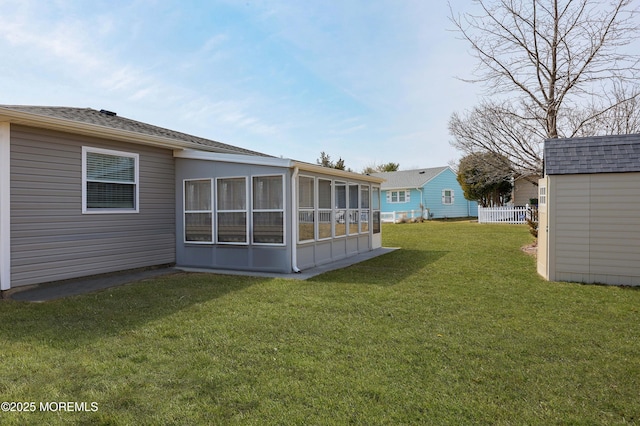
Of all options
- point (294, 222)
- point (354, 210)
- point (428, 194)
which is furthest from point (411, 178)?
point (294, 222)

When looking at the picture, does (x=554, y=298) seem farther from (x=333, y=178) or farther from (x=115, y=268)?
(x=115, y=268)

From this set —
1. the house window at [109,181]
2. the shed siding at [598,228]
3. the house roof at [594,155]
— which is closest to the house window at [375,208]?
the house roof at [594,155]

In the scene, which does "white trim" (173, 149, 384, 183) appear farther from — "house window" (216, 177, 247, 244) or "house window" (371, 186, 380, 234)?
"house window" (371, 186, 380, 234)

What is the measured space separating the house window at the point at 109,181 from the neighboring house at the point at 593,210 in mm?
8685


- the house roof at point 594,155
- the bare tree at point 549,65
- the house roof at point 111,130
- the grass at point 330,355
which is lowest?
the grass at point 330,355

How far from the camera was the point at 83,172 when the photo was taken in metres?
7.37

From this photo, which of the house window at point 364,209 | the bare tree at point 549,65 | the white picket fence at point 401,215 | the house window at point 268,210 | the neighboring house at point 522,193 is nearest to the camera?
the house window at point 268,210

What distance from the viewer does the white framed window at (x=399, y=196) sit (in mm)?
29278

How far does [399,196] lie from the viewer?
1174 inches

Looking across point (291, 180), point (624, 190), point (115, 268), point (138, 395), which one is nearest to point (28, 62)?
point (115, 268)

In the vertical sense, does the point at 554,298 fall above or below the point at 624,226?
below

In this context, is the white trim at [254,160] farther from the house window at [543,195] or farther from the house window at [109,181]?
the house window at [543,195]

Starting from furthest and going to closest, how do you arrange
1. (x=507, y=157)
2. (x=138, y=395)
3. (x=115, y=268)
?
(x=507, y=157)
(x=115, y=268)
(x=138, y=395)

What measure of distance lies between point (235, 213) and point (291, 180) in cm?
159
